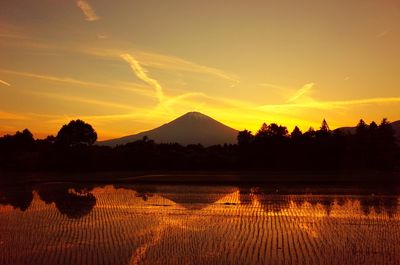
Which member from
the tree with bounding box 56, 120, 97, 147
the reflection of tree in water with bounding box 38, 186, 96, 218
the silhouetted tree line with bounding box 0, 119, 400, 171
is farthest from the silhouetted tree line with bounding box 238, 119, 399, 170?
the reflection of tree in water with bounding box 38, 186, 96, 218

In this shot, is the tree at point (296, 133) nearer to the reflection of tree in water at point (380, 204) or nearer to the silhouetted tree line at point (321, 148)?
the silhouetted tree line at point (321, 148)

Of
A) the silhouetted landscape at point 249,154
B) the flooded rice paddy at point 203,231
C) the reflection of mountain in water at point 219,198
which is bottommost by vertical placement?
the flooded rice paddy at point 203,231

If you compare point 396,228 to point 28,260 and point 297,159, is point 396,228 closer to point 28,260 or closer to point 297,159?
point 28,260

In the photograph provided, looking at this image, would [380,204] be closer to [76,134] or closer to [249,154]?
[249,154]

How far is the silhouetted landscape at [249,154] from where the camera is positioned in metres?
66.3

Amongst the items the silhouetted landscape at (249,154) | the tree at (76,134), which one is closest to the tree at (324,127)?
the silhouetted landscape at (249,154)

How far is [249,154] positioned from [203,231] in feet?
191

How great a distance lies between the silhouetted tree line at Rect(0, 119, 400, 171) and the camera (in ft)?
218

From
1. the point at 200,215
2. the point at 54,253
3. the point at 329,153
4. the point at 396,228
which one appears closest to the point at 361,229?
the point at 396,228

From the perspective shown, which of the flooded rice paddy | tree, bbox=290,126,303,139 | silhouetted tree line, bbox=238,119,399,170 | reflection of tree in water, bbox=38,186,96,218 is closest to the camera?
the flooded rice paddy

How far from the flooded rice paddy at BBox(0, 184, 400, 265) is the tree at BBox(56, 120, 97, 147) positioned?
56.4 m

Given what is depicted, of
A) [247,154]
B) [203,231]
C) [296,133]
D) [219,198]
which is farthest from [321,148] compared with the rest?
[203,231]

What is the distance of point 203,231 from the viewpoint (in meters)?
15.8

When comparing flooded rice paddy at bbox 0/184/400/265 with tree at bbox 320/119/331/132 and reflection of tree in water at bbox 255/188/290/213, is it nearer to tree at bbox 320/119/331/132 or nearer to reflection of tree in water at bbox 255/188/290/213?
reflection of tree in water at bbox 255/188/290/213
